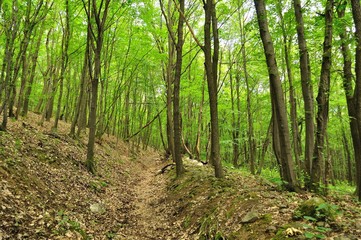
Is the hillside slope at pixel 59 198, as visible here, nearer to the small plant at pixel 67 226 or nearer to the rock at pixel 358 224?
the small plant at pixel 67 226

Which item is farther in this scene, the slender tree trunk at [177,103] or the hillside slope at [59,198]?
the slender tree trunk at [177,103]

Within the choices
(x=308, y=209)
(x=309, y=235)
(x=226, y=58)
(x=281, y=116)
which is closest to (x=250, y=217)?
(x=308, y=209)

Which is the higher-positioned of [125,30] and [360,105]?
[125,30]

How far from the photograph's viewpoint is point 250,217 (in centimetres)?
557

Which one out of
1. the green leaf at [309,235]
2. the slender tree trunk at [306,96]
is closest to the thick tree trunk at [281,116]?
the slender tree trunk at [306,96]

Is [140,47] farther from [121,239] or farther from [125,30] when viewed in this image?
[121,239]

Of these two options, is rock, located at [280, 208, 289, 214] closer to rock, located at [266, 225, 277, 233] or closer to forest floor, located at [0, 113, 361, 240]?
forest floor, located at [0, 113, 361, 240]

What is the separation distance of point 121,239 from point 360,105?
6418mm

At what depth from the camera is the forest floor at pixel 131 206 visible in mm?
4961

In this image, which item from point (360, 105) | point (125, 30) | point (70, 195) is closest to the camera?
point (360, 105)

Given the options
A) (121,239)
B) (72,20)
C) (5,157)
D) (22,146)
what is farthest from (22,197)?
(72,20)

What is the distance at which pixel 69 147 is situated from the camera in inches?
499

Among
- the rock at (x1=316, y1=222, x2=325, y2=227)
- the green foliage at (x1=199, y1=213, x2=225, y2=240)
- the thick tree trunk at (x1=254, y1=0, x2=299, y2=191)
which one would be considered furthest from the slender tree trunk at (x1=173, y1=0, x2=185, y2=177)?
the rock at (x1=316, y1=222, x2=325, y2=227)

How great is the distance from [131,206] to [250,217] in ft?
16.7
